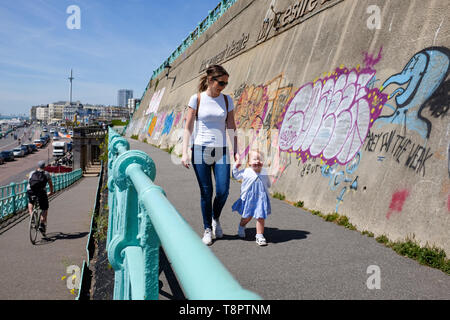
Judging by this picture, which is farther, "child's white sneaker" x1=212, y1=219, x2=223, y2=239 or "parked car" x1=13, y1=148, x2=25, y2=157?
"parked car" x1=13, y1=148, x2=25, y2=157

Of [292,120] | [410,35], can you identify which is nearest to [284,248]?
[410,35]

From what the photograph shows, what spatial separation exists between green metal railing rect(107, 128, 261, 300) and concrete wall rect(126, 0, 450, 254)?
321cm

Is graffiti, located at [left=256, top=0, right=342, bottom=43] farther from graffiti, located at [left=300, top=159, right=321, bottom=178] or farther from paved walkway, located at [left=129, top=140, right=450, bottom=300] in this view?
paved walkway, located at [left=129, top=140, right=450, bottom=300]

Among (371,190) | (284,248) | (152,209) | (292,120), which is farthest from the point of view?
(292,120)

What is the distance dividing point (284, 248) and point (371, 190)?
161cm

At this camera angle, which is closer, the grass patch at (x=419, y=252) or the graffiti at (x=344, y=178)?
the grass patch at (x=419, y=252)

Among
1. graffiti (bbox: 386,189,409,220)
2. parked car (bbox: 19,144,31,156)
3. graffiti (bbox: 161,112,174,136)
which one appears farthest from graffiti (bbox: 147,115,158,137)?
parked car (bbox: 19,144,31,156)

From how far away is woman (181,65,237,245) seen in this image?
4016mm

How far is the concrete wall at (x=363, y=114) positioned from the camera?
165 inches

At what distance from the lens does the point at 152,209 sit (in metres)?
1.17

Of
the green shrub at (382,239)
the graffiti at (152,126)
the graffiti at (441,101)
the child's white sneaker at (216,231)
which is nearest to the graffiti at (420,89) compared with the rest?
the graffiti at (441,101)

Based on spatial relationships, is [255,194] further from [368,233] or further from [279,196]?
[279,196]

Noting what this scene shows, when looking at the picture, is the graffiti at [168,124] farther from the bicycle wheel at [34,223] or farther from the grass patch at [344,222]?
the grass patch at [344,222]
